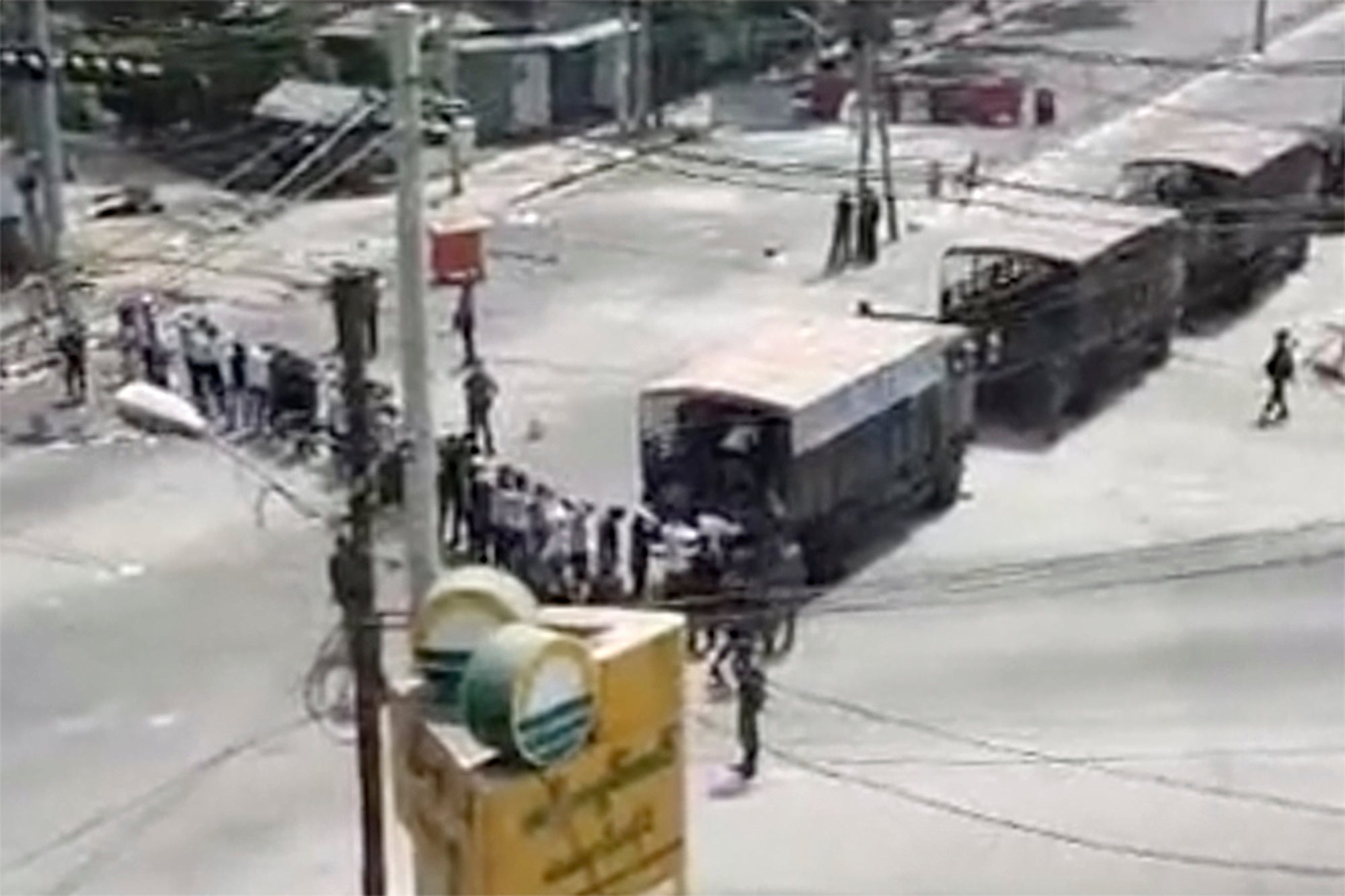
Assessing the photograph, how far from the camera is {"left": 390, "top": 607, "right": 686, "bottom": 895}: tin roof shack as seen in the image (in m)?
12.4

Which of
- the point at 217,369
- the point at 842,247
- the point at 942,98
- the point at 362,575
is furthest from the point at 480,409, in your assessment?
the point at 942,98

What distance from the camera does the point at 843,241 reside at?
35781mm

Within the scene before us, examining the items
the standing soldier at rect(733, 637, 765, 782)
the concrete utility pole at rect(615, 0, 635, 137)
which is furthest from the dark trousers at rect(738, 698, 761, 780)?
the concrete utility pole at rect(615, 0, 635, 137)

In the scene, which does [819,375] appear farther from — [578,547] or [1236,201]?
[1236,201]

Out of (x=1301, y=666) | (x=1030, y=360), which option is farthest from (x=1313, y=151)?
(x=1301, y=666)

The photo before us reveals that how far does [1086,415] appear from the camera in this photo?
97.6 ft

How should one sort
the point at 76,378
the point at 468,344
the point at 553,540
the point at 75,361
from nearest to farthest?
the point at 553,540, the point at 75,361, the point at 76,378, the point at 468,344

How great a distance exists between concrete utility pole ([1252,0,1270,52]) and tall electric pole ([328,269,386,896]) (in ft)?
121

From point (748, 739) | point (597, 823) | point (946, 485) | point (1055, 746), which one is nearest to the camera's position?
point (597, 823)

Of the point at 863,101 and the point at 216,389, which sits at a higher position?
the point at 863,101

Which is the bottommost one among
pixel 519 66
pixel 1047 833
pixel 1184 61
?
pixel 1047 833

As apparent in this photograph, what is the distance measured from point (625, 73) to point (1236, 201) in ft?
38.9

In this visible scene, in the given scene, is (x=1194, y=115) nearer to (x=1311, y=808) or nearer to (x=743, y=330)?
(x=743, y=330)

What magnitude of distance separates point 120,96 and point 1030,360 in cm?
1962
